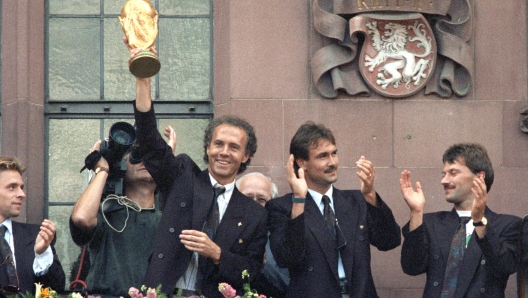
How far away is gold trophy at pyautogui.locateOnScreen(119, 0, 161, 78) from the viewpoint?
7945 mm

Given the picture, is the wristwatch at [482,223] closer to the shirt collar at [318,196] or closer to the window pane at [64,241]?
the shirt collar at [318,196]

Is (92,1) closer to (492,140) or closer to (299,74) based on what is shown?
(299,74)

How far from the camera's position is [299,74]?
10.1 metres

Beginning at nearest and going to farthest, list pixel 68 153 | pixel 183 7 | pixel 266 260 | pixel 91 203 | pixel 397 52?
pixel 91 203 → pixel 266 260 → pixel 397 52 → pixel 68 153 → pixel 183 7

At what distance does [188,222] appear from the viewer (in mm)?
8367

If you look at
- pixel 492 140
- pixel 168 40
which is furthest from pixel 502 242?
pixel 168 40

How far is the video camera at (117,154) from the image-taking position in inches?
343

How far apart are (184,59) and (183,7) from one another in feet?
1.42

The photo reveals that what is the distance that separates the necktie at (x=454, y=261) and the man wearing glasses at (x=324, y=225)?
0.37m

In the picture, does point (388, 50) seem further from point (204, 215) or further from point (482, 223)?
point (204, 215)

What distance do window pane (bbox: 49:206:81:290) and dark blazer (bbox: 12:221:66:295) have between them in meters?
1.66

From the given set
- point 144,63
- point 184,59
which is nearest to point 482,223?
point 144,63

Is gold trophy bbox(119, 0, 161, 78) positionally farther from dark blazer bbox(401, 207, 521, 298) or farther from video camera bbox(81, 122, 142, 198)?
dark blazer bbox(401, 207, 521, 298)

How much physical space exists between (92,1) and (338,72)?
220 centimetres
